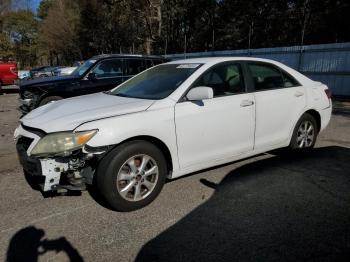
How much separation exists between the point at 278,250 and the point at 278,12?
28.9m

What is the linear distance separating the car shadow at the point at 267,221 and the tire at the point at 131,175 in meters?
0.52

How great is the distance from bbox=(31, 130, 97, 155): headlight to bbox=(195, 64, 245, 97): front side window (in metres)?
1.53

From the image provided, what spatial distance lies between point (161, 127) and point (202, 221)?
3.43 ft

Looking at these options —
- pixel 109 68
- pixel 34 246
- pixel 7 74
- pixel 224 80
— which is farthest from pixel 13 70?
pixel 34 246

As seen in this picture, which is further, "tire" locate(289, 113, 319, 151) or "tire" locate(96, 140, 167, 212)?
"tire" locate(289, 113, 319, 151)

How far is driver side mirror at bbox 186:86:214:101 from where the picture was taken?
3.76 meters

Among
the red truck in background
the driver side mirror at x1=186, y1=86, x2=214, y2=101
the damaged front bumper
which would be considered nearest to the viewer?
the damaged front bumper

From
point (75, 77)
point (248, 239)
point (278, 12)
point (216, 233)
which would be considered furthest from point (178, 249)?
point (278, 12)

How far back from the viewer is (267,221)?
3311mm

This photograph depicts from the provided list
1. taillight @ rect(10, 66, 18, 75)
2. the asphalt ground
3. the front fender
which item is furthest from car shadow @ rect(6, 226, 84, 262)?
taillight @ rect(10, 66, 18, 75)

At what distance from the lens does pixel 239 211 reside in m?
3.53

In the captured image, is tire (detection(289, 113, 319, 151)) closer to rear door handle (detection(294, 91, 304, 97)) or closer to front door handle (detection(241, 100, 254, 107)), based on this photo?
rear door handle (detection(294, 91, 304, 97))

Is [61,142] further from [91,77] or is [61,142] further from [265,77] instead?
[91,77]

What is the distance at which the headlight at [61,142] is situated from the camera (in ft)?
10.6
